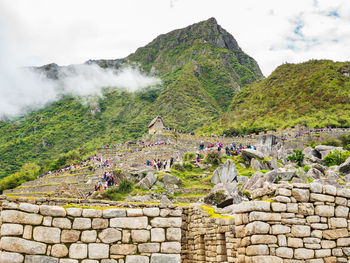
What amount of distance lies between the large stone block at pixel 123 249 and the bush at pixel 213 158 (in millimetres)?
32846

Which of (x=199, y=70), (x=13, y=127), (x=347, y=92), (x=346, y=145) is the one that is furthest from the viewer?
(x=199, y=70)

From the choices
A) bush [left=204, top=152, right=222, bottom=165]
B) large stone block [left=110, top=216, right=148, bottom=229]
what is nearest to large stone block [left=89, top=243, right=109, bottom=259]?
large stone block [left=110, top=216, right=148, bottom=229]

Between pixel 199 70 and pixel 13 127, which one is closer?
pixel 13 127

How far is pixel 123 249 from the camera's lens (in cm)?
549

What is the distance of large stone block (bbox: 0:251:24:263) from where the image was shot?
4953 millimetres

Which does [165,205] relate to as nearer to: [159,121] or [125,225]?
[125,225]

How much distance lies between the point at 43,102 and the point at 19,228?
643 ft

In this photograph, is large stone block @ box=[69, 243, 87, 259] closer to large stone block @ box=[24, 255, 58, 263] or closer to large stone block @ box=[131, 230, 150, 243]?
large stone block @ box=[24, 255, 58, 263]

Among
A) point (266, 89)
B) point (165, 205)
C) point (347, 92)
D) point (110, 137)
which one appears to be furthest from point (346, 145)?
point (110, 137)

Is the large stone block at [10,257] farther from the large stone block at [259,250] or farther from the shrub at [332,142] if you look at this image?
the shrub at [332,142]

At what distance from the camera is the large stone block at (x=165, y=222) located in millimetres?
5775

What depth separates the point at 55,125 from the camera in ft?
456

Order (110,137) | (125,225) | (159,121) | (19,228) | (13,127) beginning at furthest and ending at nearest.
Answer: (13,127) → (110,137) → (159,121) → (125,225) → (19,228)

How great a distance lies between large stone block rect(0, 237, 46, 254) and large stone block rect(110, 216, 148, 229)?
1.20m
